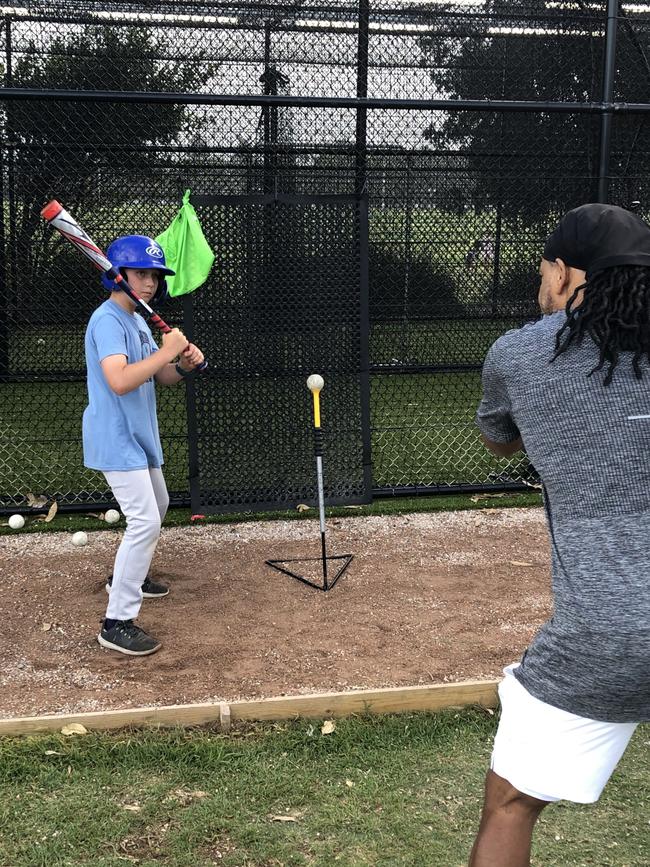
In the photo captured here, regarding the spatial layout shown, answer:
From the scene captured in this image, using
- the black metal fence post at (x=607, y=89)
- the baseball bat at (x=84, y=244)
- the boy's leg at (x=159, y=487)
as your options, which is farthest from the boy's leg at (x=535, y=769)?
the black metal fence post at (x=607, y=89)

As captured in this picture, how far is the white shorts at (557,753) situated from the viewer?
5.48 feet

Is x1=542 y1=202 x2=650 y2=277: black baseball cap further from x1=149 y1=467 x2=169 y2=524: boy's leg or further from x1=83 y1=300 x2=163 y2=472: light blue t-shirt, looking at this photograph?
x1=149 y1=467 x2=169 y2=524: boy's leg

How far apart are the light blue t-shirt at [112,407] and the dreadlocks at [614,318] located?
7.47ft

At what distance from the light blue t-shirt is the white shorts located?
2.37 metres

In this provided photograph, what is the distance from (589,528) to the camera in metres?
1.67

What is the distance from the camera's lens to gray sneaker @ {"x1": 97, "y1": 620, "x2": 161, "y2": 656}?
3.69 meters

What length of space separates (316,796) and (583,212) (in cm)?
208

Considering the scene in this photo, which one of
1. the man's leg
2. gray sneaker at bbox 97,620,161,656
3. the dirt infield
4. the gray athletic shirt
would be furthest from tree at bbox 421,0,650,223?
the man's leg

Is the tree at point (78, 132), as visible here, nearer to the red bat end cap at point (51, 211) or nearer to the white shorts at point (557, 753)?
the red bat end cap at point (51, 211)

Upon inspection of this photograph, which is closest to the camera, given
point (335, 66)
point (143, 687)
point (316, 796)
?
point (316, 796)

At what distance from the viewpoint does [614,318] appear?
167cm

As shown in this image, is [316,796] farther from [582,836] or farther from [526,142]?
[526,142]

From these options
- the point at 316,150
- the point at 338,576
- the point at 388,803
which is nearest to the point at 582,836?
the point at 388,803

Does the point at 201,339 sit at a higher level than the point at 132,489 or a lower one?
higher
